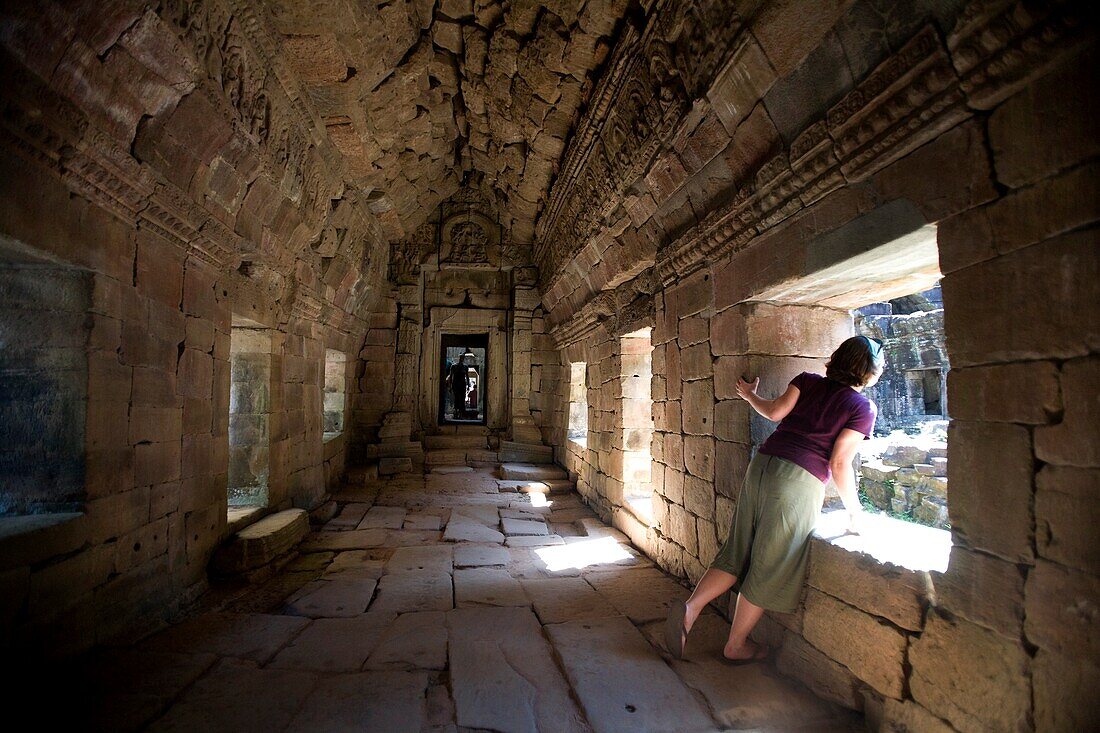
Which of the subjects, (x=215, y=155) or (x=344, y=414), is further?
(x=344, y=414)

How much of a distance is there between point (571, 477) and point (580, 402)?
1.31 meters

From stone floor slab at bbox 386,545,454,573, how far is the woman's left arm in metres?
2.89

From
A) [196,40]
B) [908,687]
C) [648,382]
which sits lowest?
[908,687]

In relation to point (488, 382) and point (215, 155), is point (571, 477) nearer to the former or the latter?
point (488, 382)

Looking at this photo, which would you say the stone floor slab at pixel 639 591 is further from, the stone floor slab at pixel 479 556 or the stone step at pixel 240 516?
the stone step at pixel 240 516

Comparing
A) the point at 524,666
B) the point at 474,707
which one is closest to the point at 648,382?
the point at 524,666

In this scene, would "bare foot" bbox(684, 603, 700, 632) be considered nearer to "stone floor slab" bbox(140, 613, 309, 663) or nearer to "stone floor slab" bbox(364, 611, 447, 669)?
"stone floor slab" bbox(364, 611, 447, 669)

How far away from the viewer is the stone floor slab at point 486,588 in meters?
3.54

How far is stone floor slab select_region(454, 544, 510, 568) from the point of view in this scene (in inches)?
171

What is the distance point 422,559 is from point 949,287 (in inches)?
168

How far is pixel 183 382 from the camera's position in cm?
Result: 347

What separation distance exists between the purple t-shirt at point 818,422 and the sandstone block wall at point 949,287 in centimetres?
43

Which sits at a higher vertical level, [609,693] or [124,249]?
[124,249]

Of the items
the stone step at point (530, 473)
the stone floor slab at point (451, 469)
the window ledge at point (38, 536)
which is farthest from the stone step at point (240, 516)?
the stone step at point (530, 473)
